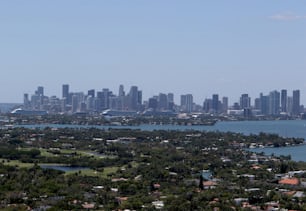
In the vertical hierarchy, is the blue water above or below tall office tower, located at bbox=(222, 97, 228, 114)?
below

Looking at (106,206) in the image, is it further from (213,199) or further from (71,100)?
(71,100)

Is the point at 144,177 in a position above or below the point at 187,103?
below

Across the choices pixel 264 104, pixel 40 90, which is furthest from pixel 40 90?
pixel 264 104

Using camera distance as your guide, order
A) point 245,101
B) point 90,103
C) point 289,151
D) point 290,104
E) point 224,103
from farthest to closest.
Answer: point 224,103
point 245,101
point 90,103
point 290,104
point 289,151

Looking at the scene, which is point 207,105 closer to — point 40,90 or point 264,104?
point 264,104

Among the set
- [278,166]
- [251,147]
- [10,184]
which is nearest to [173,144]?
[251,147]

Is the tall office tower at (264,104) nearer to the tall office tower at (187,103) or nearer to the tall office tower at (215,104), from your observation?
the tall office tower at (215,104)

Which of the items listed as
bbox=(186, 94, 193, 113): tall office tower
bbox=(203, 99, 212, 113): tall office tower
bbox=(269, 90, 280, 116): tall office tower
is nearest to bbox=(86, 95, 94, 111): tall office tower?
bbox=(186, 94, 193, 113): tall office tower

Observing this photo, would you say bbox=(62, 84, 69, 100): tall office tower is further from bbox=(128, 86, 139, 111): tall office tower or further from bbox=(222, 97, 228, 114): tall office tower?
bbox=(222, 97, 228, 114): tall office tower

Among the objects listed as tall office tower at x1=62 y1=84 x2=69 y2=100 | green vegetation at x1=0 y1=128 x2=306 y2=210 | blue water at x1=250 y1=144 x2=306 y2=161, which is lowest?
blue water at x1=250 y1=144 x2=306 y2=161
